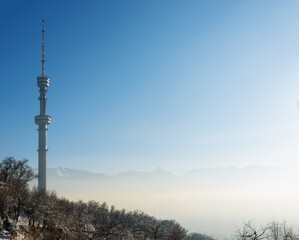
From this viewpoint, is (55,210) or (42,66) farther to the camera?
(42,66)

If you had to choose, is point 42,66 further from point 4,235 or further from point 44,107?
point 4,235

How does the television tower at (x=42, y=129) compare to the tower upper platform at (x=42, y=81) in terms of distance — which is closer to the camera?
the television tower at (x=42, y=129)

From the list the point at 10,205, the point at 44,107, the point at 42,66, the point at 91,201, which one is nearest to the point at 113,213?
the point at 91,201

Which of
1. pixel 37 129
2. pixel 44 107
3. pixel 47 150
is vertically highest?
pixel 44 107

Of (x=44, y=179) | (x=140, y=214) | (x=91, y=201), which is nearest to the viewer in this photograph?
(x=91, y=201)

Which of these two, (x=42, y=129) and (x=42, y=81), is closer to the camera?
(x=42, y=129)

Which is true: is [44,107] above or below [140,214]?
above

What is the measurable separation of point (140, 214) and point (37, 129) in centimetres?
7247

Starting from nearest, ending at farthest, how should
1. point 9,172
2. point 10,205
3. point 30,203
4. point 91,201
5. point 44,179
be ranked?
point 10,205
point 30,203
point 9,172
point 91,201
point 44,179

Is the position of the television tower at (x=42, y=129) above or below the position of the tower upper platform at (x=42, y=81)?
below

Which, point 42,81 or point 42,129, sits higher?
point 42,81

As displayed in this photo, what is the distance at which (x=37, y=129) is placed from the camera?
149m

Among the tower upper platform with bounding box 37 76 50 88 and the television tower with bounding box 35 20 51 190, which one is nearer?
the television tower with bounding box 35 20 51 190

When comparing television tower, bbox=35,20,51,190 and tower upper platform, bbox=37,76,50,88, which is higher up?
tower upper platform, bbox=37,76,50,88
